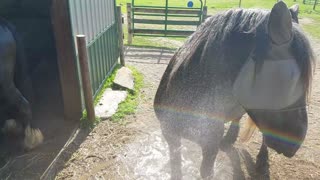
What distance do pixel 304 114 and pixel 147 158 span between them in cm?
209

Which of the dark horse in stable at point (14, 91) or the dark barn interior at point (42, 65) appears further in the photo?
the dark barn interior at point (42, 65)

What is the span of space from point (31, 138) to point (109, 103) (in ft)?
5.10

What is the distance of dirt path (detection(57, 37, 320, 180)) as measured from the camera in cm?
321

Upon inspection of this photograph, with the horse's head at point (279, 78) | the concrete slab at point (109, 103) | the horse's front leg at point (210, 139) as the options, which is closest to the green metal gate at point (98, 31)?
the concrete slab at point (109, 103)

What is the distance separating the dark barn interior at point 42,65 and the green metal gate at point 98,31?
→ 54cm

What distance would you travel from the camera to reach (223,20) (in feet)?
6.45

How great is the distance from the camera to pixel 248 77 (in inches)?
68.4

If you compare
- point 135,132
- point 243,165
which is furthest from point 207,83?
point 135,132

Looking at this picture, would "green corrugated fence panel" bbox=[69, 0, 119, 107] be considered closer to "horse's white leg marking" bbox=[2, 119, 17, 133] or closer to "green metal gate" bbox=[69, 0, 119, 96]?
"green metal gate" bbox=[69, 0, 119, 96]

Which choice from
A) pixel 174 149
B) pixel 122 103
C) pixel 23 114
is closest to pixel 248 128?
pixel 174 149

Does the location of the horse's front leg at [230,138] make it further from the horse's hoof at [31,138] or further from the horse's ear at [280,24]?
the horse's hoof at [31,138]

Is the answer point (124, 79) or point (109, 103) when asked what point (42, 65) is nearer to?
point (109, 103)

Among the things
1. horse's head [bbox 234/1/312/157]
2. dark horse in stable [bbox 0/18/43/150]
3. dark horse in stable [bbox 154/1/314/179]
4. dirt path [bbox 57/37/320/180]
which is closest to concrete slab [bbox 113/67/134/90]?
dirt path [bbox 57/37/320/180]

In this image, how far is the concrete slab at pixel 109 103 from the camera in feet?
14.8
